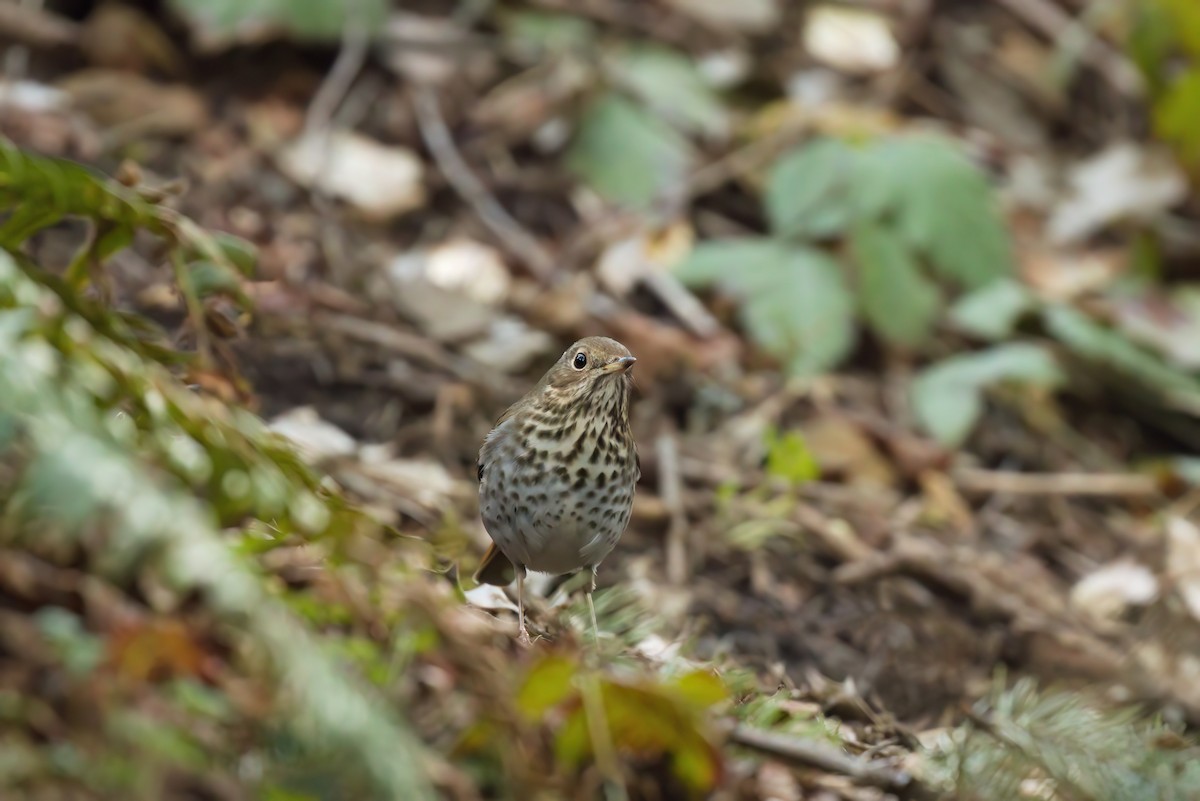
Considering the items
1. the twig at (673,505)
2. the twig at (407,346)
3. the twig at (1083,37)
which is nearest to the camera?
the twig at (673,505)

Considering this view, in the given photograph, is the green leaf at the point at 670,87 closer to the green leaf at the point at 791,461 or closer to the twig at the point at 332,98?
the twig at the point at 332,98

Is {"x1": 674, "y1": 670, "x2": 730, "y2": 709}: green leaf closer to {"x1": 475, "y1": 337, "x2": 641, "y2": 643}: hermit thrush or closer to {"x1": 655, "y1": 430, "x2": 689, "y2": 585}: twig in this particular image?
{"x1": 475, "y1": 337, "x2": 641, "y2": 643}: hermit thrush

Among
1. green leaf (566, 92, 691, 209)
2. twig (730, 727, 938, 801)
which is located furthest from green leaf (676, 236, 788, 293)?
twig (730, 727, 938, 801)

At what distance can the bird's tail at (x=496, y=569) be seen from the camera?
3.88 metres

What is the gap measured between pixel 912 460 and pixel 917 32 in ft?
10.5

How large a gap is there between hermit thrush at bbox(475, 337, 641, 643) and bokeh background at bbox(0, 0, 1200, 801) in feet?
0.64

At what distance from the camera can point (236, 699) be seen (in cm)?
183

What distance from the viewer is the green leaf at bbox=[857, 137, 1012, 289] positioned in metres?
6.34

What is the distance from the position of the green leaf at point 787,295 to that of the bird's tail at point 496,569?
2.34m

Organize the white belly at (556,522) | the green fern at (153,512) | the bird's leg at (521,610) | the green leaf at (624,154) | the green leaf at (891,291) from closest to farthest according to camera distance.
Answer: the green fern at (153,512), the bird's leg at (521,610), the white belly at (556,522), the green leaf at (891,291), the green leaf at (624,154)

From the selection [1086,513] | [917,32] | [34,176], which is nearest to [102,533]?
[34,176]

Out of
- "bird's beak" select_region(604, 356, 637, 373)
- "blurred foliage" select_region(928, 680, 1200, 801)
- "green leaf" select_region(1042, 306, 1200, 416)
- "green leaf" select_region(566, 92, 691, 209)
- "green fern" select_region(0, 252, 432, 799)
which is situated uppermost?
"green fern" select_region(0, 252, 432, 799)

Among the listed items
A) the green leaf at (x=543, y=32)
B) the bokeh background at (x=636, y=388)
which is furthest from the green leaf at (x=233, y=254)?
the green leaf at (x=543, y=32)

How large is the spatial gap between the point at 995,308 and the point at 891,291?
44cm
